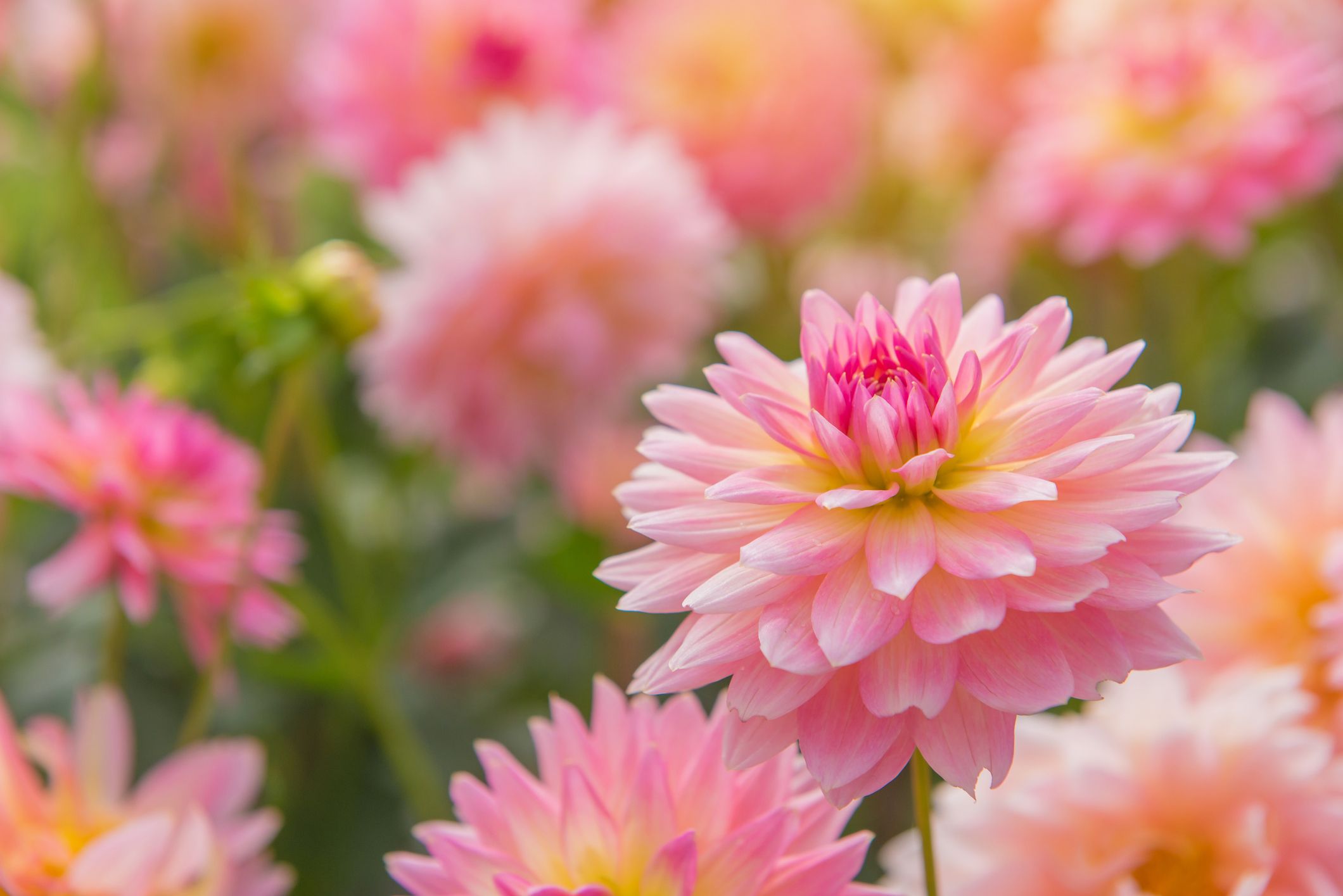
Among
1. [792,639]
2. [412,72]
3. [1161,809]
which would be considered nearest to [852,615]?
[792,639]

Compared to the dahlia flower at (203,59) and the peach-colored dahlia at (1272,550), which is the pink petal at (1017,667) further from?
the dahlia flower at (203,59)

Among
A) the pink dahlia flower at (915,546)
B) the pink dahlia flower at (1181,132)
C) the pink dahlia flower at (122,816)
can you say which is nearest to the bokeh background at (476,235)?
the pink dahlia flower at (1181,132)

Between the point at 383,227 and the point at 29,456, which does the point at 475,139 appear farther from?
the point at 29,456

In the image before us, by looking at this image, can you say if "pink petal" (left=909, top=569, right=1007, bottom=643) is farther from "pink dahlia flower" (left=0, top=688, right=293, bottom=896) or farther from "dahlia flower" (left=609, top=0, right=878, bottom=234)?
"dahlia flower" (left=609, top=0, right=878, bottom=234)

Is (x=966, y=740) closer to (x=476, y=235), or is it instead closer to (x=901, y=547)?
(x=901, y=547)

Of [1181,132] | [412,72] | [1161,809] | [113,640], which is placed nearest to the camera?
[1161,809]

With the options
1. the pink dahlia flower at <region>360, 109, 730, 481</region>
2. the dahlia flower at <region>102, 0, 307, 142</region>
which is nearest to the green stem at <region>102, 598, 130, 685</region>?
the pink dahlia flower at <region>360, 109, 730, 481</region>
